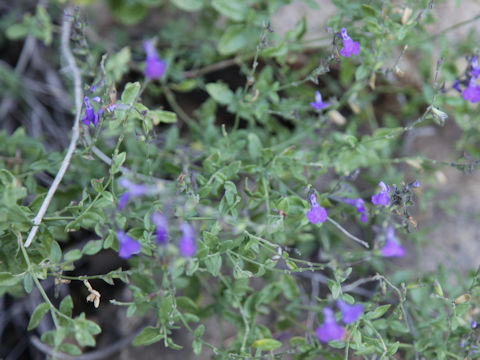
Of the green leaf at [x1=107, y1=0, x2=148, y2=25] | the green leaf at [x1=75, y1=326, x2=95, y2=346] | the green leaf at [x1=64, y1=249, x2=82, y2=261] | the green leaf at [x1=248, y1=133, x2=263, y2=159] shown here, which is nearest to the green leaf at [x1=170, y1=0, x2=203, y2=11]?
the green leaf at [x1=107, y1=0, x2=148, y2=25]

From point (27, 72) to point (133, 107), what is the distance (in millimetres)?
2063

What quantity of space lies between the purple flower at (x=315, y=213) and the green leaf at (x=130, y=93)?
2.77 ft

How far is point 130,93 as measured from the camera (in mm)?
1964

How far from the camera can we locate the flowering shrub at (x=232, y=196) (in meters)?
1.85

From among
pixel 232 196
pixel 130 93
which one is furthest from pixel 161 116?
pixel 232 196

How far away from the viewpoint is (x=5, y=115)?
3.42 meters

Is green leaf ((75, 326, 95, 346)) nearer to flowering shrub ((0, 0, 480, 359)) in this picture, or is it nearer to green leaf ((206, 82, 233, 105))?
flowering shrub ((0, 0, 480, 359))

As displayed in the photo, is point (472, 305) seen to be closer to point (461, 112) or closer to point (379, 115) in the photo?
point (461, 112)

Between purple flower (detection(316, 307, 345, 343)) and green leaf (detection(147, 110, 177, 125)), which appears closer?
purple flower (detection(316, 307, 345, 343))

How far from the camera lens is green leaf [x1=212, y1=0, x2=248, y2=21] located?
2.81 meters

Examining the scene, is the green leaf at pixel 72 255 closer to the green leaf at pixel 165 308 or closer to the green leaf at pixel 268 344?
the green leaf at pixel 165 308

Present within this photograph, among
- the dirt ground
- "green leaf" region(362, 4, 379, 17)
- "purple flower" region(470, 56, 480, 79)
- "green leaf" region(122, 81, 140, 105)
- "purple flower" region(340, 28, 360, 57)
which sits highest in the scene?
"green leaf" region(362, 4, 379, 17)

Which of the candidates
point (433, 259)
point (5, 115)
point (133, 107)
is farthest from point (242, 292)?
point (5, 115)

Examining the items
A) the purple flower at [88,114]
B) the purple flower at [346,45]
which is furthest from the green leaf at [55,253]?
the purple flower at [346,45]
